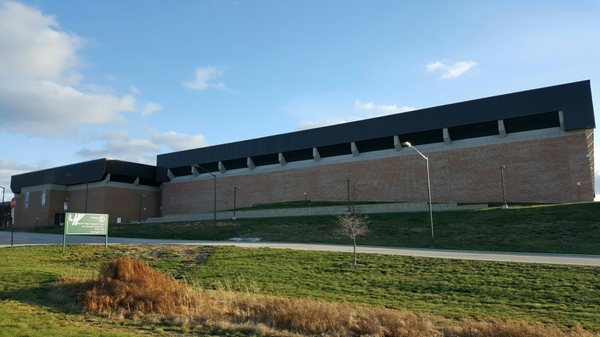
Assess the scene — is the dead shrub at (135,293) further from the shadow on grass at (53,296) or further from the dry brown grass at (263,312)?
the shadow on grass at (53,296)

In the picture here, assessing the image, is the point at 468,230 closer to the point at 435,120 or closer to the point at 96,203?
the point at 435,120

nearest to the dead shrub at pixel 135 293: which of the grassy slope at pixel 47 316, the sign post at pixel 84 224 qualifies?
the grassy slope at pixel 47 316

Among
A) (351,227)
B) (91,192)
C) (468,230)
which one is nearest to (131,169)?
(91,192)

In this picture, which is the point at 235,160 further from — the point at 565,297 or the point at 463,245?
the point at 565,297

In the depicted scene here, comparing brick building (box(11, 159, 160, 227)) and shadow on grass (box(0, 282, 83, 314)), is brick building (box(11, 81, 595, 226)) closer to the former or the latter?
brick building (box(11, 159, 160, 227))

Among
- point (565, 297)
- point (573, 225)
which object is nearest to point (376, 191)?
point (573, 225)

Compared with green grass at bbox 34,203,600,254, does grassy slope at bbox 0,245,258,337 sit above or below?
below

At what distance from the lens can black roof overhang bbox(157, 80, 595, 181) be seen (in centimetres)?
4644

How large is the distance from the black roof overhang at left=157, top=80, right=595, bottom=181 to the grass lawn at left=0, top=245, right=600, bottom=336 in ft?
117

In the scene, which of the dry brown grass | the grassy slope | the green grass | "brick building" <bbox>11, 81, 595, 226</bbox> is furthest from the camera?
"brick building" <bbox>11, 81, 595, 226</bbox>

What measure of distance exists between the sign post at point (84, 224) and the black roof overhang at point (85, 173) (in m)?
50.5

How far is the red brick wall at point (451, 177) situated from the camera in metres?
46.8

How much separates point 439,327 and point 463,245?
688 inches

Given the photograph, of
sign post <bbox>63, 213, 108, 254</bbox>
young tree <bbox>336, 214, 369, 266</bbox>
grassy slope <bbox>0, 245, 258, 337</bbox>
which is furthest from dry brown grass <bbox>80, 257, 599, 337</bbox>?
sign post <bbox>63, 213, 108, 254</bbox>
